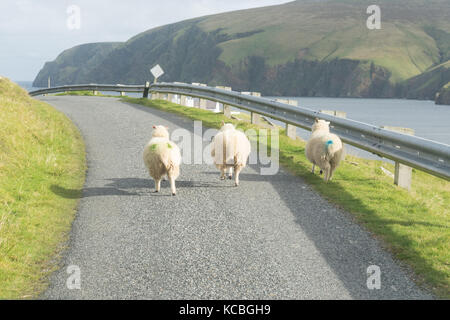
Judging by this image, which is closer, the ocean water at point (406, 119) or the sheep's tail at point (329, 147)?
the sheep's tail at point (329, 147)

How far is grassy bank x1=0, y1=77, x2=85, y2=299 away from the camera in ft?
16.6

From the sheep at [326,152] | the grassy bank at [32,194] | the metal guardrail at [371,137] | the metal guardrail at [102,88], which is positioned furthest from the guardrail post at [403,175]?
the metal guardrail at [102,88]

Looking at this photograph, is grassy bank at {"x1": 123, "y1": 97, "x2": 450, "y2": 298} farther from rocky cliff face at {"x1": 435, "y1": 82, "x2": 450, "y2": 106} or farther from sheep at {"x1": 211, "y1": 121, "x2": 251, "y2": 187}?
rocky cliff face at {"x1": 435, "y1": 82, "x2": 450, "y2": 106}

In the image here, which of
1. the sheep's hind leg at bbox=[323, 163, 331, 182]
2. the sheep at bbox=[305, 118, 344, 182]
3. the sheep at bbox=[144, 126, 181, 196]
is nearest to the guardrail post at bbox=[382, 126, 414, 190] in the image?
the sheep at bbox=[305, 118, 344, 182]

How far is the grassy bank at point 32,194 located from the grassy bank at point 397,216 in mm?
4045

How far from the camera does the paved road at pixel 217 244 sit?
14.5 ft

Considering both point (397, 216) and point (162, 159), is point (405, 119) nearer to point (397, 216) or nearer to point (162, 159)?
point (397, 216)

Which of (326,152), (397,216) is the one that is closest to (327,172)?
(326,152)

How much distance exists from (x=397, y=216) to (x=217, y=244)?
2.87m

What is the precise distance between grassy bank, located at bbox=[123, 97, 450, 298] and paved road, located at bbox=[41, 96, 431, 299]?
237 mm

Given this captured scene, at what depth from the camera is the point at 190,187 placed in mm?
8109

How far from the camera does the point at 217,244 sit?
5496 mm

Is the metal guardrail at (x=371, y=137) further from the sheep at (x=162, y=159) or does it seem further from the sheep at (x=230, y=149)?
the sheep at (x=162, y=159)
